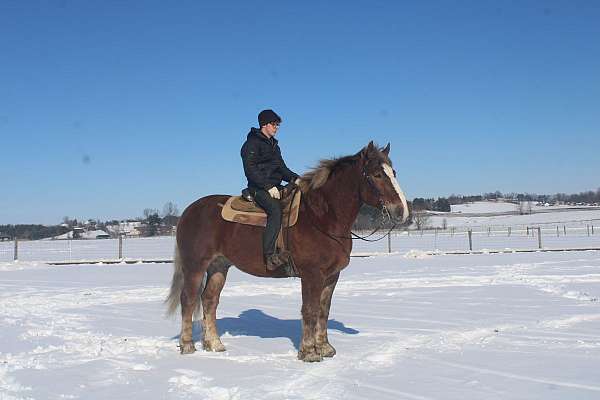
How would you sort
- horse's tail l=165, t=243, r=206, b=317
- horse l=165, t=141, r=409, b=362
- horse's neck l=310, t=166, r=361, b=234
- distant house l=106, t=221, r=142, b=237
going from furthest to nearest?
distant house l=106, t=221, r=142, b=237 → horse's tail l=165, t=243, r=206, b=317 → horse's neck l=310, t=166, r=361, b=234 → horse l=165, t=141, r=409, b=362

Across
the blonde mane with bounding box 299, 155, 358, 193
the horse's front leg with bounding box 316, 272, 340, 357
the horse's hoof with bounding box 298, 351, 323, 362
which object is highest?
the blonde mane with bounding box 299, 155, 358, 193

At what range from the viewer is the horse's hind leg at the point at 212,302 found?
6.42m

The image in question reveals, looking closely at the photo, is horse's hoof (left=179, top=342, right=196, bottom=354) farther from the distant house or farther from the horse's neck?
the distant house

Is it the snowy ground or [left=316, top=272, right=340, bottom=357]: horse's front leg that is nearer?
the snowy ground

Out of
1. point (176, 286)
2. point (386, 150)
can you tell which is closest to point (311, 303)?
point (386, 150)

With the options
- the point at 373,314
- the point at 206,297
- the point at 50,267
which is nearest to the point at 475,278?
the point at 373,314

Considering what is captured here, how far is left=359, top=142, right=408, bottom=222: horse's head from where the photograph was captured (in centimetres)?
540

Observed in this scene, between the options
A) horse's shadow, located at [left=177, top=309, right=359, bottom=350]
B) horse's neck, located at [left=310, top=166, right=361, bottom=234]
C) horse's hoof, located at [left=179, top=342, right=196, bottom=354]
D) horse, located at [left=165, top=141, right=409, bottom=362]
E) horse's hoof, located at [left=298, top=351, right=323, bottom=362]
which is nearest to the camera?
horse's hoof, located at [left=298, top=351, right=323, bottom=362]

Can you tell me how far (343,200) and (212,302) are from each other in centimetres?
226

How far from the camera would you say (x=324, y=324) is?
19.7ft

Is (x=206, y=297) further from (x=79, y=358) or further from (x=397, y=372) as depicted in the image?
(x=397, y=372)

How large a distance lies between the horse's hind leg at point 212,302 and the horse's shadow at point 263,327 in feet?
2.49

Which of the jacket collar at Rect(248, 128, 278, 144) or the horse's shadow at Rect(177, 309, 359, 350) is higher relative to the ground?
the jacket collar at Rect(248, 128, 278, 144)

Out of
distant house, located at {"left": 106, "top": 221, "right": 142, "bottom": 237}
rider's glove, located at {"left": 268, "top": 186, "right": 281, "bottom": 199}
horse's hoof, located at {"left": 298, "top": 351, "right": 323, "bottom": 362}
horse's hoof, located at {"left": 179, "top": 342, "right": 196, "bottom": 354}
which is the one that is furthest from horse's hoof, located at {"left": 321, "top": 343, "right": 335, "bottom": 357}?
distant house, located at {"left": 106, "top": 221, "right": 142, "bottom": 237}
